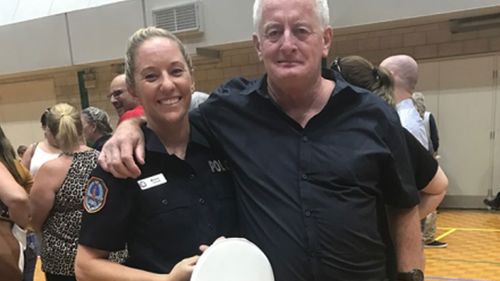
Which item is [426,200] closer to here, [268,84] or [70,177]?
[268,84]

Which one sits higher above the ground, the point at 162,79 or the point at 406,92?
the point at 162,79

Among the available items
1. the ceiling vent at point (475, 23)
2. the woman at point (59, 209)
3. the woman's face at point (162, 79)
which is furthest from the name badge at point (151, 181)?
the ceiling vent at point (475, 23)

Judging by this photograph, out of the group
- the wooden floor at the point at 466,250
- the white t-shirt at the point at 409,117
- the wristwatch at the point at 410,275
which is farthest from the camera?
the wooden floor at the point at 466,250

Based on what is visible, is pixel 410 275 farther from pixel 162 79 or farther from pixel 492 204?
pixel 492 204

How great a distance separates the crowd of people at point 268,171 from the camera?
1.19 m

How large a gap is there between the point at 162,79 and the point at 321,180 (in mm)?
510

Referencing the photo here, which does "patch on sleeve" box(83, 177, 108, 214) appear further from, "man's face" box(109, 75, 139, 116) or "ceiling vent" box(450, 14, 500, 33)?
"ceiling vent" box(450, 14, 500, 33)

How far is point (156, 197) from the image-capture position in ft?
3.93

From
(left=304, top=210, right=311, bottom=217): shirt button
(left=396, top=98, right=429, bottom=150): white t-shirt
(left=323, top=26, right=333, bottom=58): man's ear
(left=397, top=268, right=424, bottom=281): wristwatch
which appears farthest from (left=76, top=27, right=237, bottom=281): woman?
(left=396, top=98, right=429, bottom=150): white t-shirt

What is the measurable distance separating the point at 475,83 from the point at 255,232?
6207 mm

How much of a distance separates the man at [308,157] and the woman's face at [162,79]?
108 mm

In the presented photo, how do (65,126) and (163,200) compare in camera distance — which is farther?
(65,126)

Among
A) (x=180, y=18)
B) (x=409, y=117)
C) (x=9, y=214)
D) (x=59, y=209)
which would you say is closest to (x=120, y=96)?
(x=59, y=209)

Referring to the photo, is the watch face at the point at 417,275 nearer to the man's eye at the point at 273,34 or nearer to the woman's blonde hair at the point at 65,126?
the man's eye at the point at 273,34
